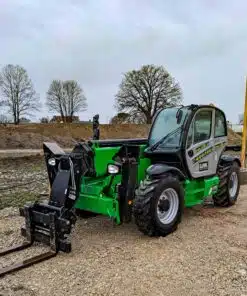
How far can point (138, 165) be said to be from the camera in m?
6.26

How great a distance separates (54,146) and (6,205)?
2560 millimetres

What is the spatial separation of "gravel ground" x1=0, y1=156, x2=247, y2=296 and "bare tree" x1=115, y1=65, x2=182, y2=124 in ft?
124

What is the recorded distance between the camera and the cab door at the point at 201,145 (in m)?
6.60

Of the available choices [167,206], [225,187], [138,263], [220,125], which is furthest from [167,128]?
[138,263]

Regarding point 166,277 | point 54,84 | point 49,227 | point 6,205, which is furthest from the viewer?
point 54,84

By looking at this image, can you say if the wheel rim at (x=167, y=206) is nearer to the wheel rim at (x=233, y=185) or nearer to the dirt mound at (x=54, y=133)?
the wheel rim at (x=233, y=185)

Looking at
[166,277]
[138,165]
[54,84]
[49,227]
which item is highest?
[54,84]

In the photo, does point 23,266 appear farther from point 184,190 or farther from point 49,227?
point 184,190

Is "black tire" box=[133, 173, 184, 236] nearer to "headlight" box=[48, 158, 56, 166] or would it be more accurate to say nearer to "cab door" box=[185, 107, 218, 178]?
"cab door" box=[185, 107, 218, 178]

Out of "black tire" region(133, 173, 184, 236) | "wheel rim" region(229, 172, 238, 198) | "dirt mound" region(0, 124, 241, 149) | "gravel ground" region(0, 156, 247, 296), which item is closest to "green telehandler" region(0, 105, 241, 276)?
"black tire" region(133, 173, 184, 236)

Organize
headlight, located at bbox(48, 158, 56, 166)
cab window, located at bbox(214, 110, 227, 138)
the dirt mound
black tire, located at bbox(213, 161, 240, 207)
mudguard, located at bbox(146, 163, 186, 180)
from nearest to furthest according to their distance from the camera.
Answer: mudguard, located at bbox(146, 163, 186, 180) → headlight, located at bbox(48, 158, 56, 166) → cab window, located at bbox(214, 110, 227, 138) → black tire, located at bbox(213, 161, 240, 207) → the dirt mound

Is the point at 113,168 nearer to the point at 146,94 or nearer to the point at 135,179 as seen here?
the point at 135,179

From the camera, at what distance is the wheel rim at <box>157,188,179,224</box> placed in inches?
233

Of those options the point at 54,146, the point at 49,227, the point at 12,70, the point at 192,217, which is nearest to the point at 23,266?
the point at 49,227
